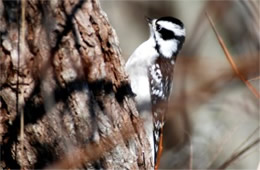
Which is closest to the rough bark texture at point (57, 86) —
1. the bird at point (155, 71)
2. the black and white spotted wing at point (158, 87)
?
the bird at point (155, 71)

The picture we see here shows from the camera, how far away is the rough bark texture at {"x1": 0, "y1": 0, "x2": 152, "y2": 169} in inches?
92.8

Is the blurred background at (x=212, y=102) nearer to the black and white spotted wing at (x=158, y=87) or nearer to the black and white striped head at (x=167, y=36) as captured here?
the black and white spotted wing at (x=158, y=87)

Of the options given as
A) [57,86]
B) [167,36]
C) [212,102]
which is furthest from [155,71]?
[57,86]

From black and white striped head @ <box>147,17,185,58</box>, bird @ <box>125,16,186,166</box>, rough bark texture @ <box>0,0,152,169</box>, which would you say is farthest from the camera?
black and white striped head @ <box>147,17,185,58</box>

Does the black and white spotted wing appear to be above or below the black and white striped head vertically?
below

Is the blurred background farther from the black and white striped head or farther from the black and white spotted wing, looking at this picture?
the black and white striped head

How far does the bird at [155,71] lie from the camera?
3.66m

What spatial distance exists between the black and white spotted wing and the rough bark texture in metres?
1.14

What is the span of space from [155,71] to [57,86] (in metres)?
1.60

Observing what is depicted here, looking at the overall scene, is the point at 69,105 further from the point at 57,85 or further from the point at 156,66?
the point at 156,66

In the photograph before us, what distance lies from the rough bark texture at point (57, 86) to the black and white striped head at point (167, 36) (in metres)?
1.56

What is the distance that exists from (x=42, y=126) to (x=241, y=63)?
1.49 m

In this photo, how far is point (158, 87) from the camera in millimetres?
3877

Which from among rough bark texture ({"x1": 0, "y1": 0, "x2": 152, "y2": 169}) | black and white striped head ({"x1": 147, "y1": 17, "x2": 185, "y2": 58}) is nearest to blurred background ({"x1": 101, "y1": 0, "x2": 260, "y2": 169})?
black and white striped head ({"x1": 147, "y1": 17, "x2": 185, "y2": 58})
